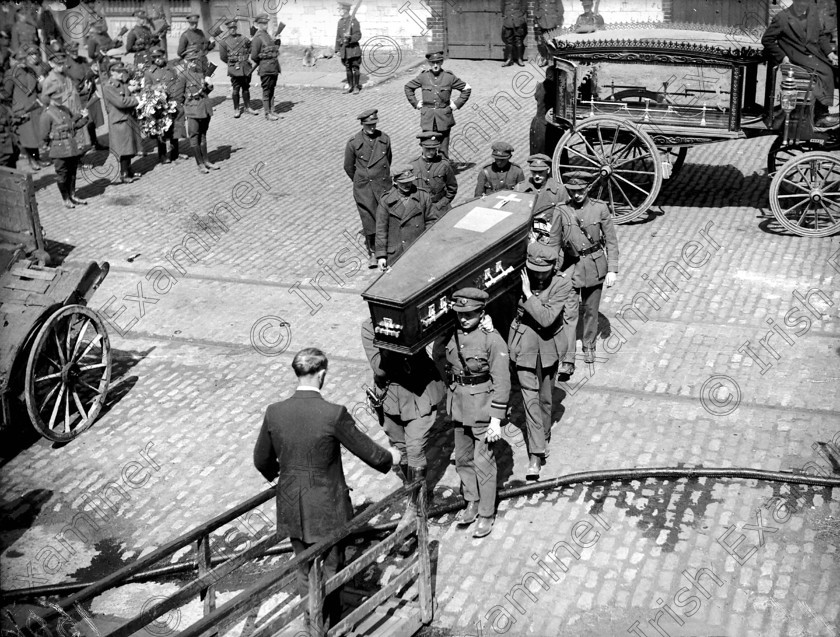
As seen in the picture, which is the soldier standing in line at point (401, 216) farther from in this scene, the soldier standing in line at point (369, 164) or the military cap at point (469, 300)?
the military cap at point (469, 300)

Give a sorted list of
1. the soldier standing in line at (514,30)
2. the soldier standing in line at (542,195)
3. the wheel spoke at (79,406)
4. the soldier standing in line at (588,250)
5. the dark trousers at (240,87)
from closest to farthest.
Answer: the soldier standing in line at (542,195) < the wheel spoke at (79,406) < the soldier standing in line at (588,250) < the dark trousers at (240,87) < the soldier standing in line at (514,30)

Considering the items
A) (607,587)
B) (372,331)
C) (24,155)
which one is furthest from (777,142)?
(24,155)

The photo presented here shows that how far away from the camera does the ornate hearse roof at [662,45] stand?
12.7 meters

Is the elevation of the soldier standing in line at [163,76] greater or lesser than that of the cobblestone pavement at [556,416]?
greater

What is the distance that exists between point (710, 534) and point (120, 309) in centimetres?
736

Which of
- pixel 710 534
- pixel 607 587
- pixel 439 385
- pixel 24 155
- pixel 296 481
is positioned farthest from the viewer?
pixel 24 155

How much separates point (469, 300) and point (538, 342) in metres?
1.08

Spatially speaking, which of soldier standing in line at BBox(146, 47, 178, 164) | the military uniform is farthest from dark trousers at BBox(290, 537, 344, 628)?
the military uniform

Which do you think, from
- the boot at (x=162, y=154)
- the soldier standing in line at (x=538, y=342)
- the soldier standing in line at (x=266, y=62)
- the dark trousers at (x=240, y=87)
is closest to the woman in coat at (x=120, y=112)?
the boot at (x=162, y=154)

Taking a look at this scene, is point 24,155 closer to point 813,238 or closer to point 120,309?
point 120,309

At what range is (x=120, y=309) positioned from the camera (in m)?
12.2

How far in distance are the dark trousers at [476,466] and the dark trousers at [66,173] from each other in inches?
388

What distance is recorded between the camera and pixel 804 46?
12.5m

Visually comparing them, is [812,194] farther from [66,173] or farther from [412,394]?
[66,173]
